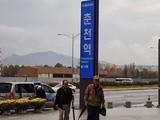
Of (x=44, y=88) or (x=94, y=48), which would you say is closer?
(x=94, y=48)

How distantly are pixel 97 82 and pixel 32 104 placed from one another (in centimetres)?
1019

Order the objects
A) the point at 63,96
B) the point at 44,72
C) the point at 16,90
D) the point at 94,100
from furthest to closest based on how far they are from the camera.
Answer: the point at 44,72
the point at 16,90
the point at 63,96
the point at 94,100

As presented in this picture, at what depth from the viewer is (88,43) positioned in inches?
930

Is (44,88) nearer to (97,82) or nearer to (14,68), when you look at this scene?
(97,82)

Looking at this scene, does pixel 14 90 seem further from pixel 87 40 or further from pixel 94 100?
pixel 94 100

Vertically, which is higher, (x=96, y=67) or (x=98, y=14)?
(x=98, y=14)

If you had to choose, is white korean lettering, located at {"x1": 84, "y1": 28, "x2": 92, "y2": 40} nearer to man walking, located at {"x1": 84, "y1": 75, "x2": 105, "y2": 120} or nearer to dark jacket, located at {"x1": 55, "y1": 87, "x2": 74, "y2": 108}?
dark jacket, located at {"x1": 55, "y1": 87, "x2": 74, "y2": 108}

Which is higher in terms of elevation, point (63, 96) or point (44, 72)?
point (44, 72)

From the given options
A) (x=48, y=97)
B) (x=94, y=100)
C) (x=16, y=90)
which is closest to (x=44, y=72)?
(x=48, y=97)

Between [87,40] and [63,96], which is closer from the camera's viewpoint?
[63,96]

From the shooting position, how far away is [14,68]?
15925 centimetres

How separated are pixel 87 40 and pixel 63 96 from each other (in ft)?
31.1

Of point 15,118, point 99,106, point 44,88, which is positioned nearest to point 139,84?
point 44,88

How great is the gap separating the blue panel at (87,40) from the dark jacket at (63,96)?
8850 mm
